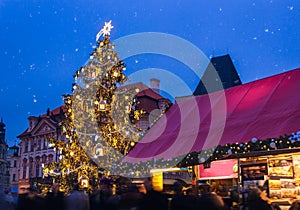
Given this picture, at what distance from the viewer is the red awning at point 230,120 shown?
809cm

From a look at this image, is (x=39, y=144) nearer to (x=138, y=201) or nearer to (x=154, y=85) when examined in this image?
(x=154, y=85)

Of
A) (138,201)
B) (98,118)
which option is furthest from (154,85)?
A: (138,201)

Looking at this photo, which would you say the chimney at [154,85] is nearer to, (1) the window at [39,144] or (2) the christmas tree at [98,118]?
(1) the window at [39,144]

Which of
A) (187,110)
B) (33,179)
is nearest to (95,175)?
(187,110)

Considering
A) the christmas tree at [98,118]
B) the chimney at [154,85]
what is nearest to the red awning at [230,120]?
the christmas tree at [98,118]

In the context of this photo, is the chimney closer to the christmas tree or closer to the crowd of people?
the christmas tree

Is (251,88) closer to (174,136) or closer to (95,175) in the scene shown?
(174,136)

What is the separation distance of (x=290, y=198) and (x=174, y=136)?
344cm

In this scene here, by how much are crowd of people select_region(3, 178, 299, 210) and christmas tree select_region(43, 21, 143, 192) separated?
11.3 m

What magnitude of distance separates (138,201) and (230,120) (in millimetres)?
3635

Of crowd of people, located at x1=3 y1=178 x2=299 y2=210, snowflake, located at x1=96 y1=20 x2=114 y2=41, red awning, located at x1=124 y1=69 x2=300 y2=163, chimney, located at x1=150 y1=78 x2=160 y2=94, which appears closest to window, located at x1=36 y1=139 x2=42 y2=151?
chimney, located at x1=150 y1=78 x2=160 y2=94

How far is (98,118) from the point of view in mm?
19812

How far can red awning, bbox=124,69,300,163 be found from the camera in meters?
8.09

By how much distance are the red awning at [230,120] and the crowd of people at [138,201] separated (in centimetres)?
173
